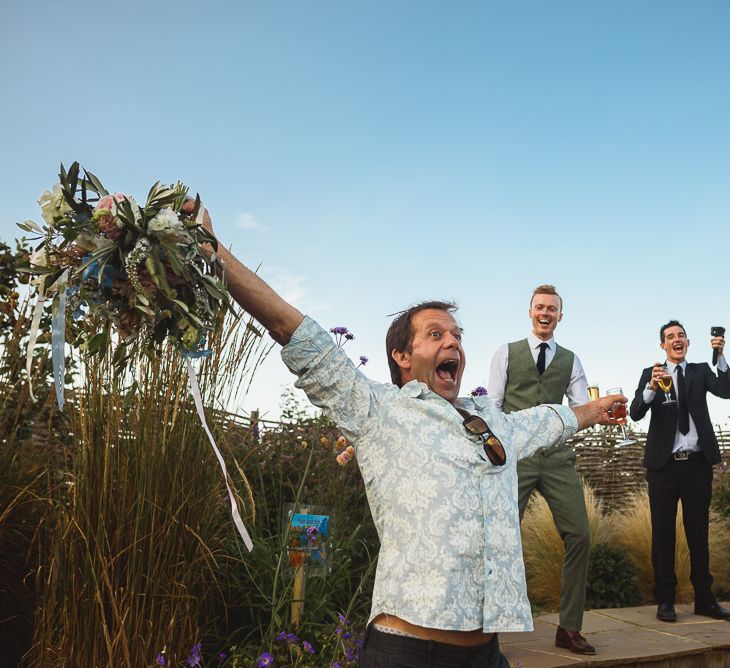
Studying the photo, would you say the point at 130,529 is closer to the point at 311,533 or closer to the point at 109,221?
the point at 311,533

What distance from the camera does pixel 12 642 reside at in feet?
11.3

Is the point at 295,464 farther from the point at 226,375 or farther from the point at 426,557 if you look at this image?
the point at 426,557

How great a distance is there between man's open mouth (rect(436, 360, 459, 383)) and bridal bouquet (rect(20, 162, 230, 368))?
742 mm

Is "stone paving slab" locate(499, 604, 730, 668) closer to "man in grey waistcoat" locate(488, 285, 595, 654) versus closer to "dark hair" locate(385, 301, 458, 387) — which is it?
"man in grey waistcoat" locate(488, 285, 595, 654)

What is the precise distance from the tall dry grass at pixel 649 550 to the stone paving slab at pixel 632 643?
3.08 feet

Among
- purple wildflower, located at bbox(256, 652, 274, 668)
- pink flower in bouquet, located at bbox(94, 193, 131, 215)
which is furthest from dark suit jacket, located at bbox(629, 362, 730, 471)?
pink flower in bouquet, located at bbox(94, 193, 131, 215)

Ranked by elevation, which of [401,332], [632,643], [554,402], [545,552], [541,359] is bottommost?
[632,643]

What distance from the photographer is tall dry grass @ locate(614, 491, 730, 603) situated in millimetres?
6461

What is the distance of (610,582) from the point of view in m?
6.35

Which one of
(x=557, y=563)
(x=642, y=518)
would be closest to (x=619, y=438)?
(x=642, y=518)

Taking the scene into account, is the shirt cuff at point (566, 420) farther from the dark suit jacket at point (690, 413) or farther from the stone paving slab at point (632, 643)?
the dark suit jacket at point (690, 413)

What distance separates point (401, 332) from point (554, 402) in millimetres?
2562

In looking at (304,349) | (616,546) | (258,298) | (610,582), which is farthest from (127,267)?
(616,546)

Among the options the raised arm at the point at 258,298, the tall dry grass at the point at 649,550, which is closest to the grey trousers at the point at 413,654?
the raised arm at the point at 258,298
